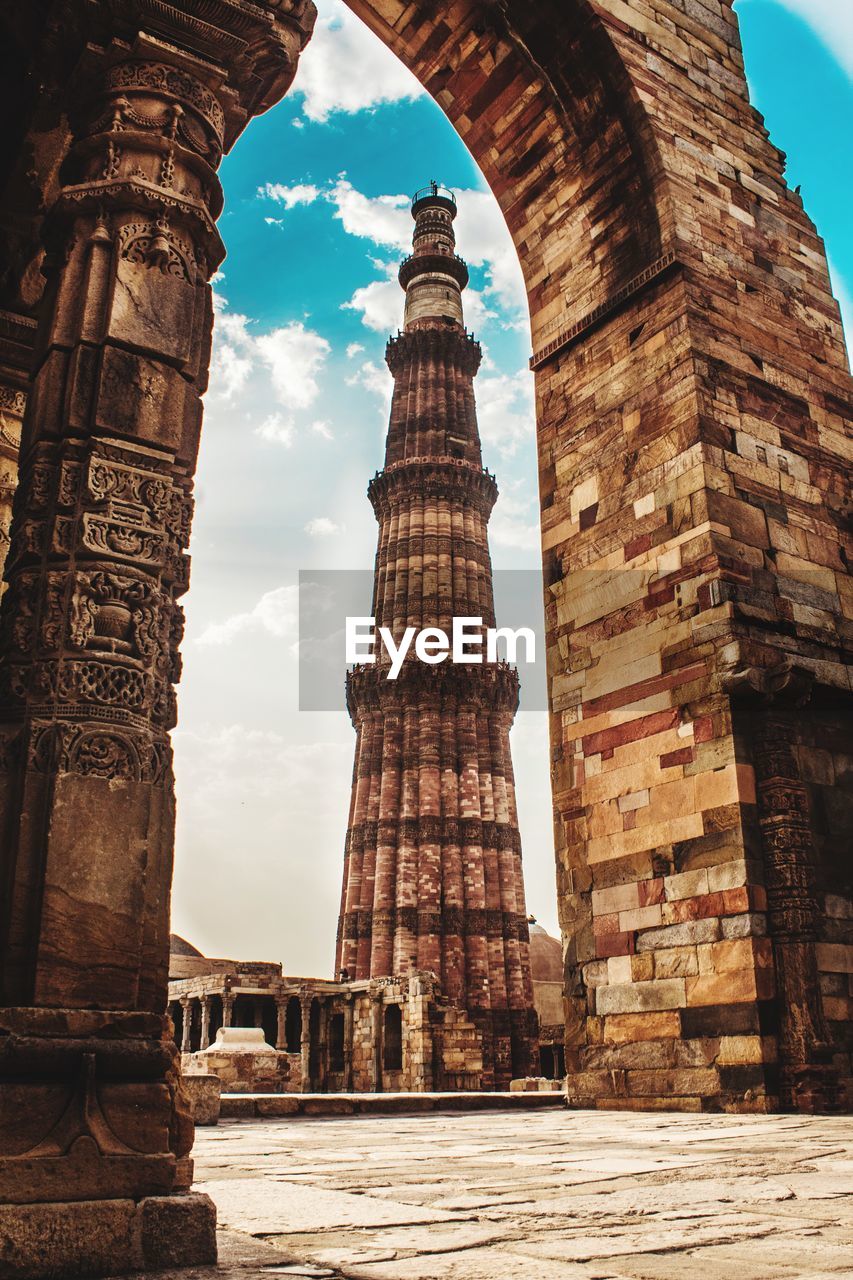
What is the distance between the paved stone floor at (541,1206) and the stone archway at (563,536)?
1.10ft

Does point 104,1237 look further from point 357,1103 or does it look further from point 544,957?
point 544,957

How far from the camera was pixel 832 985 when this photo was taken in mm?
5531

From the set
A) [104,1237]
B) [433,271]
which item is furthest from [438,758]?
[104,1237]

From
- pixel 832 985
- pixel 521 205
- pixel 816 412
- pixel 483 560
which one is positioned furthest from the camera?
pixel 483 560

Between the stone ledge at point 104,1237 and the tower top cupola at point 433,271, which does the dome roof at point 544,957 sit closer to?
the tower top cupola at point 433,271

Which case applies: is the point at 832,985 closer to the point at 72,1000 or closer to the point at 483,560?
the point at 72,1000

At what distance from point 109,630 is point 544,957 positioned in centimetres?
2814

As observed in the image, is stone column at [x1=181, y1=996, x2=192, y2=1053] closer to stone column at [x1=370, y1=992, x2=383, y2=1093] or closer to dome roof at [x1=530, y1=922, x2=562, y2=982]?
stone column at [x1=370, y1=992, x2=383, y2=1093]

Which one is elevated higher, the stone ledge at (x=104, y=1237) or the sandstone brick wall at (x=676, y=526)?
the sandstone brick wall at (x=676, y=526)

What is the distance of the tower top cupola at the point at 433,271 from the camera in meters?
32.3

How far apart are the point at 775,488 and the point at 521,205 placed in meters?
3.53

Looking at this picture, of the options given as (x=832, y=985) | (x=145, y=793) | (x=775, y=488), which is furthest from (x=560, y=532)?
(x=145, y=793)

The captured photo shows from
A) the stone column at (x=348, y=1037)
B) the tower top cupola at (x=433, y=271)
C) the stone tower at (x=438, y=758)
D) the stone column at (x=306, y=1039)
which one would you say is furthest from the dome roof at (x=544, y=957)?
the tower top cupola at (x=433, y=271)

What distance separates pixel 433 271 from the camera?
32.8 m
